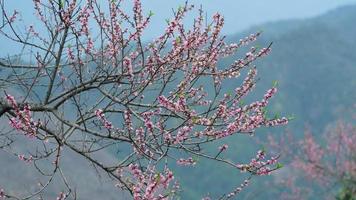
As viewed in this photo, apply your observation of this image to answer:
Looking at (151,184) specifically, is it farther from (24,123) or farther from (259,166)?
(259,166)

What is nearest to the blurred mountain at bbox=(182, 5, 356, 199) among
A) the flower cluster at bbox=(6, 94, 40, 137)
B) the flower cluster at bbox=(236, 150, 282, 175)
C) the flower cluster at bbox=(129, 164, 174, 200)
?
the flower cluster at bbox=(236, 150, 282, 175)

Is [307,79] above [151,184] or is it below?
above

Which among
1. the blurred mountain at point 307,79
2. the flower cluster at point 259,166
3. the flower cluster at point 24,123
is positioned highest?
the blurred mountain at point 307,79

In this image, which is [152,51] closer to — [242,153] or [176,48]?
[176,48]

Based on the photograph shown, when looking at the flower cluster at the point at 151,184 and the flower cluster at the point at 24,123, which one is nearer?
the flower cluster at the point at 151,184

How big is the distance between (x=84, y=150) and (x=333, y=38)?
4504 inches

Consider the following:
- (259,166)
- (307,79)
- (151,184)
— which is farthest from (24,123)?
(307,79)

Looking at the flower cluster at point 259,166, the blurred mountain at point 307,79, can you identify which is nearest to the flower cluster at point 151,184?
the flower cluster at point 259,166

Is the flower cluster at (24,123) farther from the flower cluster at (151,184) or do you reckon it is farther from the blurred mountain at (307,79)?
the blurred mountain at (307,79)

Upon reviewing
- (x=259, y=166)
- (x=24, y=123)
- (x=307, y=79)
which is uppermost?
(x=307, y=79)

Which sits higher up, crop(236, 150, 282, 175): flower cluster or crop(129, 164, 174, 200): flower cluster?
crop(236, 150, 282, 175): flower cluster

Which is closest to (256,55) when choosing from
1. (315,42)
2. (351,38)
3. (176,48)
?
(176,48)

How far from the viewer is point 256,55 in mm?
6262

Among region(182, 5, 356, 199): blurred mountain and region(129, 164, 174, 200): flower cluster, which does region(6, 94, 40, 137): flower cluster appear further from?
region(182, 5, 356, 199): blurred mountain
